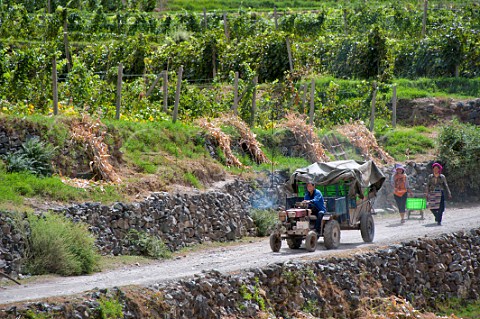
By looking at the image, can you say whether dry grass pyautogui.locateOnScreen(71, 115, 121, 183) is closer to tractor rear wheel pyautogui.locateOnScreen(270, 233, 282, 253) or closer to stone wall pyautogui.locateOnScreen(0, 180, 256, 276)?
stone wall pyautogui.locateOnScreen(0, 180, 256, 276)

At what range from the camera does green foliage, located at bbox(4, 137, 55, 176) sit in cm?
1970

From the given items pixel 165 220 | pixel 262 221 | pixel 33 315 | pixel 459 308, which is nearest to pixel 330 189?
pixel 262 221

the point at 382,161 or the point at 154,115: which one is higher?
the point at 154,115

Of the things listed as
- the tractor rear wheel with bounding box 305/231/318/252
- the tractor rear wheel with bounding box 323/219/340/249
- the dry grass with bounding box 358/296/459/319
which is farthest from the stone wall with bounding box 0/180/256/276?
the dry grass with bounding box 358/296/459/319

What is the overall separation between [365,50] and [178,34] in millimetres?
9989

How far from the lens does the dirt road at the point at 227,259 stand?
14.9 metres

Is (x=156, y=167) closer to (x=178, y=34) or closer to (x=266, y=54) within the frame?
(x=266, y=54)

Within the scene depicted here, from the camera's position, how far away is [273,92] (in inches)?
→ 1352

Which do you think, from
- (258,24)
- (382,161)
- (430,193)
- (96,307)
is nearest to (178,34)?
(258,24)

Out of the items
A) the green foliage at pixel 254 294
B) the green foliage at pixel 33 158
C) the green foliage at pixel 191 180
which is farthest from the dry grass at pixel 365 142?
the green foliage at pixel 254 294

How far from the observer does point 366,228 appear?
21609 millimetres

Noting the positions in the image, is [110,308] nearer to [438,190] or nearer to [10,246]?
[10,246]

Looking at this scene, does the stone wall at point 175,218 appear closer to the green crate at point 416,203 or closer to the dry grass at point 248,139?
the dry grass at point 248,139

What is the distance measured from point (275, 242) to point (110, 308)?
7.40m
